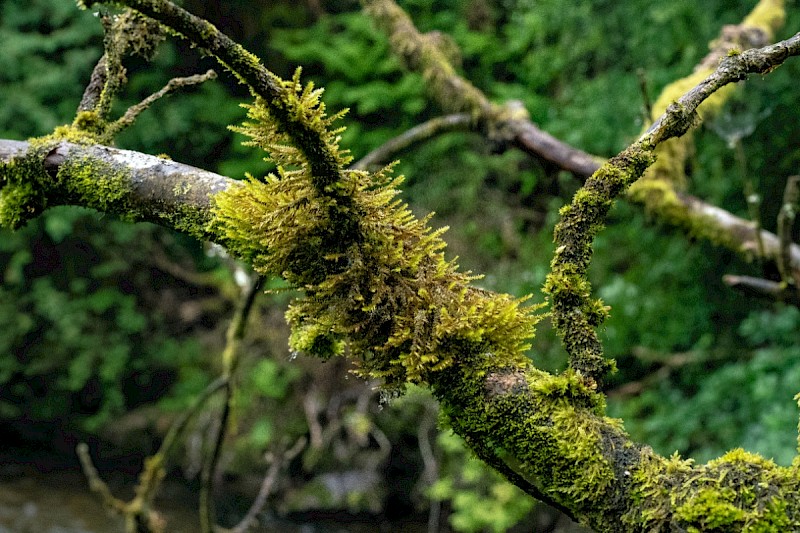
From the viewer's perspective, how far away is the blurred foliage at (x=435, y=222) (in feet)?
15.0

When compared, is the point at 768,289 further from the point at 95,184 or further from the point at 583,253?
the point at 95,184

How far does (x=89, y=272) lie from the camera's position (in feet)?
24.0

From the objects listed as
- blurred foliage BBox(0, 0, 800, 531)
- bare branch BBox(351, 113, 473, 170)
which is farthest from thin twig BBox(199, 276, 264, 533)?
blurred foliage BBox(0, 0, 800, 531)

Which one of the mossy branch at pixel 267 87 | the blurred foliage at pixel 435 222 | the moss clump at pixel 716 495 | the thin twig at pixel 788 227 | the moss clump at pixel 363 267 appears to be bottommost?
the moss clump at pixel 716 495

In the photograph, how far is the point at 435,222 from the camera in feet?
21.6

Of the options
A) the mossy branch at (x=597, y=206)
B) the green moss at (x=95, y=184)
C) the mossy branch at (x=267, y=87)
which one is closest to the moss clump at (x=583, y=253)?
the mossy branch at (x=597, y=206)

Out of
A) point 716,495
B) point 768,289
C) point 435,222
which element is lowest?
point 716,495

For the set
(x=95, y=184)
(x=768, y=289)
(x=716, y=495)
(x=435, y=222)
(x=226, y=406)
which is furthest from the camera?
(x=435, y=222)

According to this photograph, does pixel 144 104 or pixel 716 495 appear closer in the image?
pixel 716 495

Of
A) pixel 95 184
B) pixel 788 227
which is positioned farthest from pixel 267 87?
pixel 788 227

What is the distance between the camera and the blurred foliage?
180 inches

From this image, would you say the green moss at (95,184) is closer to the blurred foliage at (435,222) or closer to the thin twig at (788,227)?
the thin twig at (788,227)

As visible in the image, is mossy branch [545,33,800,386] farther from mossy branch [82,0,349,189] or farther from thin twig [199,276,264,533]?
thin twig [199,276,264,533]

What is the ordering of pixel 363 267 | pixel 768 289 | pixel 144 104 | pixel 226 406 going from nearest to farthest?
pixel 363 267
pixel 144 104
pixel 226 406
pixel 768 289
